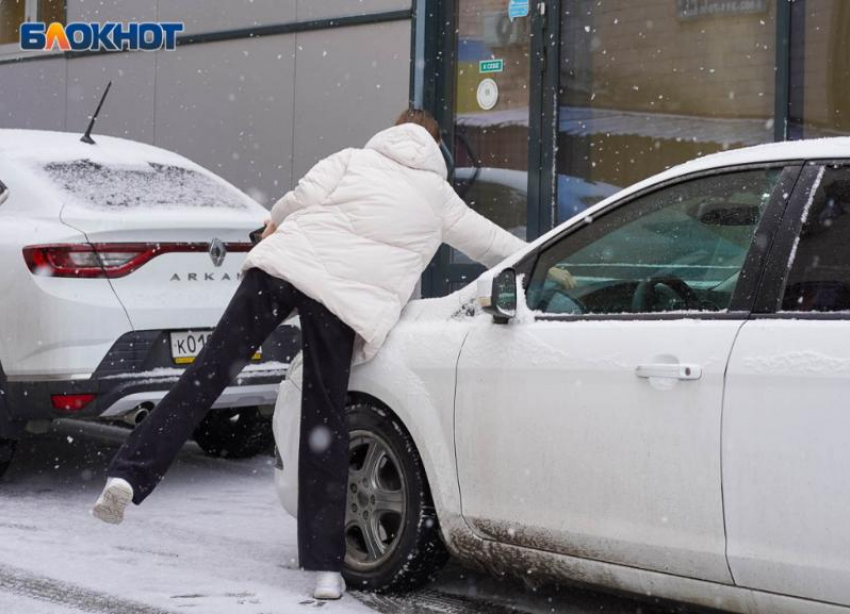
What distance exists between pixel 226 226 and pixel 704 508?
366cm

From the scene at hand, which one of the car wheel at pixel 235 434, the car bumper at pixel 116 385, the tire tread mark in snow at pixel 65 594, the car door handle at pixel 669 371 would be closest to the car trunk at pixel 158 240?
the car bumper at pixel 116 385

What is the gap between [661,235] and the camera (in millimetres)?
4590

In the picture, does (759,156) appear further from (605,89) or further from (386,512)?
(605,89)

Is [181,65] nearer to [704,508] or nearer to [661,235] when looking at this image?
[661,235]

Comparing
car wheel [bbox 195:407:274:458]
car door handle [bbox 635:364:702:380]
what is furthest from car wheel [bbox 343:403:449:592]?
car wheel [bbox 195:407:274:458]

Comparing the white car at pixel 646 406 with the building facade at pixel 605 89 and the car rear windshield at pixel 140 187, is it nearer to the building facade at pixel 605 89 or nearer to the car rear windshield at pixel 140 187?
the car rear windshield at pixel 140 187

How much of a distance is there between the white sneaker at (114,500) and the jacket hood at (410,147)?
1537 mm

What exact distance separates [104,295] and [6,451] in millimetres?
1037

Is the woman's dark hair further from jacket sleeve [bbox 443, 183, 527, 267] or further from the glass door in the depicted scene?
the glass door

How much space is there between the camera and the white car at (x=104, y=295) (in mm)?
6555

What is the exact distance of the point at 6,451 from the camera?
7.01 meters

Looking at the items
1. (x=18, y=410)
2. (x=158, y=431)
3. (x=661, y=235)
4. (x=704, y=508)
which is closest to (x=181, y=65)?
(x=18, y=410)

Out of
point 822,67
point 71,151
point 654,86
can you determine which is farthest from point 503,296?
point 654,86

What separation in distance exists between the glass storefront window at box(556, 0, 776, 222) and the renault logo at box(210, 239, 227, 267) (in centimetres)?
369
